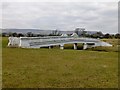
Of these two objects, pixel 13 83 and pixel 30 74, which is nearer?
pixel 13 83

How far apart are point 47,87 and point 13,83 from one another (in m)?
0.88

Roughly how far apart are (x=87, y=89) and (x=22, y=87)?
4.72ft

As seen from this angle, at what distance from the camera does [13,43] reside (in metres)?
22.7

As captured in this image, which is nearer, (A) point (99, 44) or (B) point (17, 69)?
(B) point (17, 69)

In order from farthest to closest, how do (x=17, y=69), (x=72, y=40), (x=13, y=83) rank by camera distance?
1. (x=72, y=40)
2. (x=17, y=69)
3. (x=13, y=83)

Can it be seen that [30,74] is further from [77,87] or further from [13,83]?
[77,87]

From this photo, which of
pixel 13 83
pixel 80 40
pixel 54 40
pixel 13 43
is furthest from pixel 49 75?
pixel 80 40

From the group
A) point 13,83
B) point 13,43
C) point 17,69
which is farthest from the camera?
point 13,43

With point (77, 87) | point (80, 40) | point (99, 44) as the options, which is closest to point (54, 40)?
point (80, 40)

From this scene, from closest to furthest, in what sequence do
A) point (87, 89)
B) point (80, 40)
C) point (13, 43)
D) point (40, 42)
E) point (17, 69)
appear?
point (87, 89) < point (17, 69) < point (13, 43) < point (40, 42) < point (80, 40)

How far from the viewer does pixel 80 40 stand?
125 ft

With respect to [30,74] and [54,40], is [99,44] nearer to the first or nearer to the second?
[54,40]

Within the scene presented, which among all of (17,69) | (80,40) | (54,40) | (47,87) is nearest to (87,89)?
(47,87)

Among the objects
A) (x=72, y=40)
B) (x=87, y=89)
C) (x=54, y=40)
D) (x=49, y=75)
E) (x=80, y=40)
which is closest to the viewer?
(x=87, y=89)
